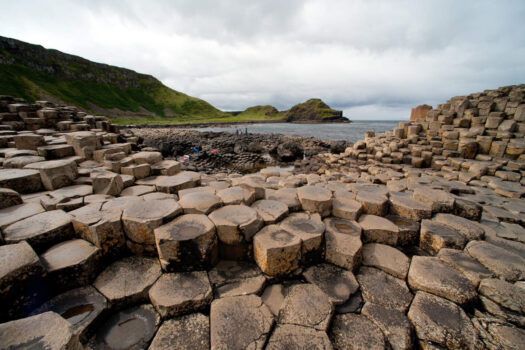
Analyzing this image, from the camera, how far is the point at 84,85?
6550cm

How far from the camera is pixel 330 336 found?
1.92 meters

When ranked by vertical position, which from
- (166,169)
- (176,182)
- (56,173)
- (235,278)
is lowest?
(235,278)

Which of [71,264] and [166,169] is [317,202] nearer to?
[71,264]

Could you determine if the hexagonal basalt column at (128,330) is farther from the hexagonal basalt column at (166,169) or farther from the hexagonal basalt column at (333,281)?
the hexagonal basalt column at (166,169)

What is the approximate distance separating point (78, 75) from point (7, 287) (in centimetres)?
9443

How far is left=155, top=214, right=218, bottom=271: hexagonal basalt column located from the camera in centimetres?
236

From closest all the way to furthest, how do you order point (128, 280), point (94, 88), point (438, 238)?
1. point (128, 280)
2. point (438, 238)
3. point (94, 88)

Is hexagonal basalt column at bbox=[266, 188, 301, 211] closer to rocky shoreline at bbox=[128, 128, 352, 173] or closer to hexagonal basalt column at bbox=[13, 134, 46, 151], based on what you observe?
hexagonal basalt column at bbox=[13, 134, 46, 151]

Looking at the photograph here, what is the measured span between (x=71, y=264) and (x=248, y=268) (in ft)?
6.38

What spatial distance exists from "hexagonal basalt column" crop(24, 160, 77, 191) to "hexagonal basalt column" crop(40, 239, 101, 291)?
2.12 meters

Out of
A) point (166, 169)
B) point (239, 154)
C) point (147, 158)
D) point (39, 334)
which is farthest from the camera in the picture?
point (239, 154)

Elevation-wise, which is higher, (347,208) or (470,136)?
(470,136)

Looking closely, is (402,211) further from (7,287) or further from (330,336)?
(7,287)

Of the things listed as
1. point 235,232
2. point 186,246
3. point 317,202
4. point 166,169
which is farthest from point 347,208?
point 166,169
